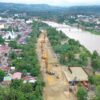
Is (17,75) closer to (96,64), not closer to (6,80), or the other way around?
(6,80)

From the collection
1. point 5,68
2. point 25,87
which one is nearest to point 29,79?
point 25,87

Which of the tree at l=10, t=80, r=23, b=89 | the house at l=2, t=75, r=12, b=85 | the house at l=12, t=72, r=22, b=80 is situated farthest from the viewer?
the house at l=12, t=72, r=22, b=80

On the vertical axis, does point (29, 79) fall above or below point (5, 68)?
above

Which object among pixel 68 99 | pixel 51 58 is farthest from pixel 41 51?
pixel 68 99

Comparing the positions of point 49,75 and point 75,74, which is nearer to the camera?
point 75,74

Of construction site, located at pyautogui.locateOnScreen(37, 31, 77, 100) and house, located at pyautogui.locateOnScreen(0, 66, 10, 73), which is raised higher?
house, located at pyautogui.locateOnScreen(0, 66, 10, 73)

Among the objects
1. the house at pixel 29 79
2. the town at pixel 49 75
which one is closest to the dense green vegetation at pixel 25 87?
the town at pixel 49 75

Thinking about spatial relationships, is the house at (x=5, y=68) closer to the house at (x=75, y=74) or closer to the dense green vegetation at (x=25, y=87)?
the dense green vegetation at (x=25, y=87)


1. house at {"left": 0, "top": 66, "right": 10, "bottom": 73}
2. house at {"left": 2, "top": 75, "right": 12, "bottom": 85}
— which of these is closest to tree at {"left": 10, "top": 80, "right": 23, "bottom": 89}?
house at {"left": 2, "top": 75, "right": 12, "bottom": 85}

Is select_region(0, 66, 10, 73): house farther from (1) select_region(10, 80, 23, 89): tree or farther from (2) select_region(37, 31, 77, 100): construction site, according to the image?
(1) select_region(10, 80, 23, 89): tree
